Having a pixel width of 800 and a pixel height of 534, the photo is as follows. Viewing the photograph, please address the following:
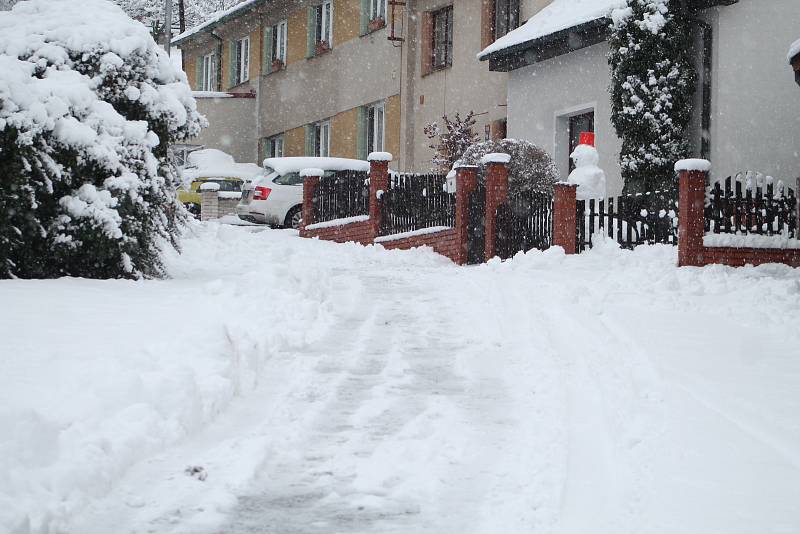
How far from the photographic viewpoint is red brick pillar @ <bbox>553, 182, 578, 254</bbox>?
14539 millimetres

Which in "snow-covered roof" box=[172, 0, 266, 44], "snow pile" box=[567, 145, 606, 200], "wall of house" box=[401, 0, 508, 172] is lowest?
"snow pile" box=[567, 145, 606, 200]

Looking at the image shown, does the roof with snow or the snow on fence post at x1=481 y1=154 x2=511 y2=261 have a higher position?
the roof with snow

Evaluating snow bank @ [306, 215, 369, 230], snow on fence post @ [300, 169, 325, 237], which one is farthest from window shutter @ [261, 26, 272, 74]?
snow bank @ [306, 215, 369, 230]

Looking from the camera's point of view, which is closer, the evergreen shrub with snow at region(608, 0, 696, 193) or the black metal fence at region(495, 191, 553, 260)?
the black metal fence at region(495, 191, 553, 260)

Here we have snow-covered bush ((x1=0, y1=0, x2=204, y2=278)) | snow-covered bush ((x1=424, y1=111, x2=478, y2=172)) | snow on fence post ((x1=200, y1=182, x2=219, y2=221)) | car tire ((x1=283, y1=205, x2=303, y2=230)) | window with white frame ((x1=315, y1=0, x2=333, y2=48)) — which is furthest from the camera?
window with white frame ((x1=315, y1=0, x2=333, y2=48))

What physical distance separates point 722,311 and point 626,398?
374 cm

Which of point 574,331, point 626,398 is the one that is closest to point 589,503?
point 626,398

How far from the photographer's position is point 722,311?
378 inches

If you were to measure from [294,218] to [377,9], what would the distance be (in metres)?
7.62

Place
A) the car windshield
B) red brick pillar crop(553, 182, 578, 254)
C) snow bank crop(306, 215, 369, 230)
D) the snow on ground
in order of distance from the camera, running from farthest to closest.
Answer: the car windshield, snow bank crop(306, 215, 369, 230), red brick pillar crop(553, 182, 578, 254), the snow on ground

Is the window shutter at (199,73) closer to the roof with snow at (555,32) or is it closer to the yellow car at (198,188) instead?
the yellow car at (198,188)

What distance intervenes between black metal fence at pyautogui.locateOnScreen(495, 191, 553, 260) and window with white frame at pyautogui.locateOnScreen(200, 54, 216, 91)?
26.3 m

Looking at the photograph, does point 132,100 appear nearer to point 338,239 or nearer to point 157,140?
point 157,140

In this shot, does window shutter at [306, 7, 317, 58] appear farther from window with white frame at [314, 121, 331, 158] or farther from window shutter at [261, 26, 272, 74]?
window shutter at [261, 26, 272, 74]
